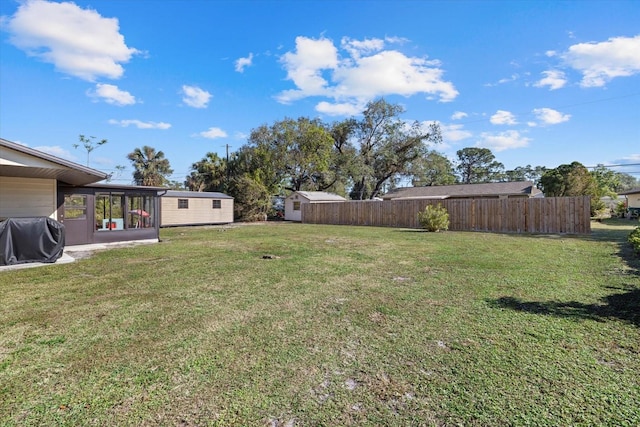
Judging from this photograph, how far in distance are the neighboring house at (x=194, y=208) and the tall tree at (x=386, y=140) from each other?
12.8 meters

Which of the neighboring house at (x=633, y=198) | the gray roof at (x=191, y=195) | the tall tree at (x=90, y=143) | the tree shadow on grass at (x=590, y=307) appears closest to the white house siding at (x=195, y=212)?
the gray roof at (x=191, y=195)

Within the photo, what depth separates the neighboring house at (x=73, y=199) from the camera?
6848 millimetres

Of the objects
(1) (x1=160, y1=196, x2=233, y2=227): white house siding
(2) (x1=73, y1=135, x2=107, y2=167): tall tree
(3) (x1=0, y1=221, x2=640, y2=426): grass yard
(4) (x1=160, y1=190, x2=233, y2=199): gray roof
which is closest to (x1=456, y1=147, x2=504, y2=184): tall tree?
(1) (x1=160, y1=196, x2=233, y2=227): white house siding

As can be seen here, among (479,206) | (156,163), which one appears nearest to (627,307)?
(479,206)

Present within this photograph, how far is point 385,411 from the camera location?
5.95 feet

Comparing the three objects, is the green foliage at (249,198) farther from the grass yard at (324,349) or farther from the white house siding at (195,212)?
the grass yard at (324,349)

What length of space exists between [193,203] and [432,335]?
18747mm

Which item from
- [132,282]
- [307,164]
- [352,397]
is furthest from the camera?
[307,164]

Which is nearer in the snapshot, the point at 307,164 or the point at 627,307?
the point at 627,307

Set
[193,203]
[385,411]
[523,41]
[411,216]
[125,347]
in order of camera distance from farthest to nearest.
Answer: [193,203] → [411,216] → [523,41] → [125,347] → [385,411]

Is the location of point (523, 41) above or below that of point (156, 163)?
above

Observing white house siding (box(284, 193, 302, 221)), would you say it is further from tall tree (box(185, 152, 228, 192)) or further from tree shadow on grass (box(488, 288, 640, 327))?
tree shadow on grass (box(488, 288, 640, 327))

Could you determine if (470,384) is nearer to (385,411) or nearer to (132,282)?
(385,411)

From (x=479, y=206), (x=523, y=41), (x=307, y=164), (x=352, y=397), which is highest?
(x=523, y=41)
